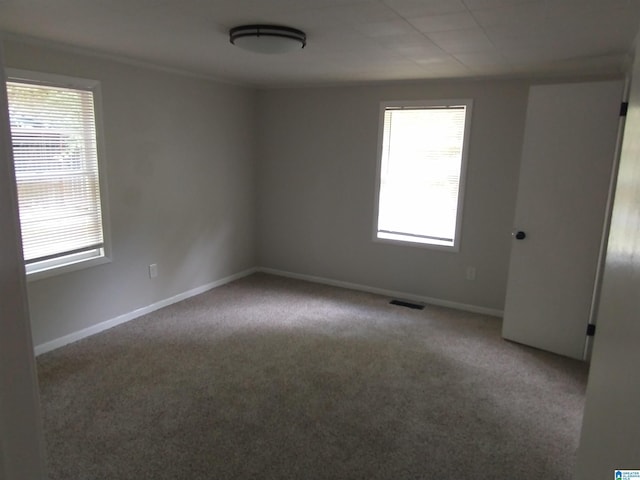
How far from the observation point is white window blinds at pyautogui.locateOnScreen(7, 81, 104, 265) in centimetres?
295

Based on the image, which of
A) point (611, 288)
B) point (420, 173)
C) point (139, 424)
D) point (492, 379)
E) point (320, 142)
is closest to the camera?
point (611, 288)

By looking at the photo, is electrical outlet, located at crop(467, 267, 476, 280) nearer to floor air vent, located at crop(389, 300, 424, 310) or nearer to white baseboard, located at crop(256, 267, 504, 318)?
white baseboard, located at crop(256, 267, 504, 318)

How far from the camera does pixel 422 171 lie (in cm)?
434

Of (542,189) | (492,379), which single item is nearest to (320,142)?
(542,189)

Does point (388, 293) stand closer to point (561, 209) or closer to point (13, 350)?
point (561, 209)

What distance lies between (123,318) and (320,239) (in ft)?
7.36

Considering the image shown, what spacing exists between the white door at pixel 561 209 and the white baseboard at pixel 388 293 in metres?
0.68

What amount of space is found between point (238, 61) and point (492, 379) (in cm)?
307

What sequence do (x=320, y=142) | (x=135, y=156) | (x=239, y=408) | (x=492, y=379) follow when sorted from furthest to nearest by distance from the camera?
(x=320, y=142), (x=135, y=156), (x=492, y=379), (x=239, y=408)

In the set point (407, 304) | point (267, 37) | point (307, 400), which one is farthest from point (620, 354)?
point (407, 304)

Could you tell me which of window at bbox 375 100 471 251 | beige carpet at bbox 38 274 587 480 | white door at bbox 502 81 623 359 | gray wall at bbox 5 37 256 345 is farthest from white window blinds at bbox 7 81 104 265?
white door at bbox 502 81 623 359

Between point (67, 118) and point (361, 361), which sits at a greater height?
point (67, 118)

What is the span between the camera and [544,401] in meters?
2.75

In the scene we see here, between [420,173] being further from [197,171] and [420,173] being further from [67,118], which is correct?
[67,118]
